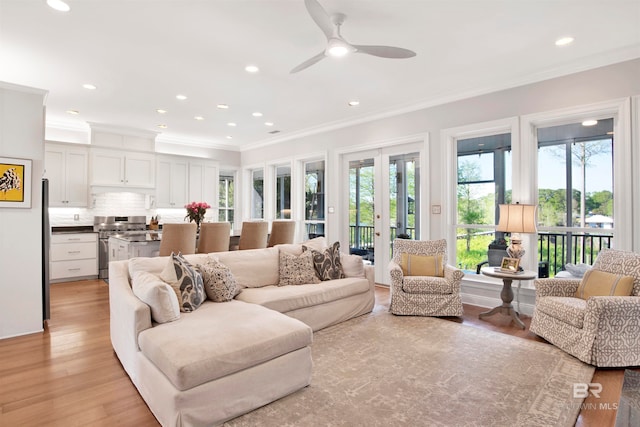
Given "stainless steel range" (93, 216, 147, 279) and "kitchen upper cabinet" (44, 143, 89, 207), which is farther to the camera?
"stainless steel range" (93, 216, 147, 279)

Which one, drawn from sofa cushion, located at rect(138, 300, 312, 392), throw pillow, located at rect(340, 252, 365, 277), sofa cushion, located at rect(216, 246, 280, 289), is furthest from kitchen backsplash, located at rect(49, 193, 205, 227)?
sofa cushion, located at rect(138, 300, 312, 392)

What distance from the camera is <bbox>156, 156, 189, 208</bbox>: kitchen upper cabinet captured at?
7090 millimetres

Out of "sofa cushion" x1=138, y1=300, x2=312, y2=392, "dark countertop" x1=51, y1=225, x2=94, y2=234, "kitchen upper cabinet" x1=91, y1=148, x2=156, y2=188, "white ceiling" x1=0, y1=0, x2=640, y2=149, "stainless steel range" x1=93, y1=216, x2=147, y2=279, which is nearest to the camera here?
"sofa cushion" x1=138, y1=300, x2=312, y2=392

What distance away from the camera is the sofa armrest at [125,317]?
2.29 metres

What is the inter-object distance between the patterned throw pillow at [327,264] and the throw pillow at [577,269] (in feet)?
8.15

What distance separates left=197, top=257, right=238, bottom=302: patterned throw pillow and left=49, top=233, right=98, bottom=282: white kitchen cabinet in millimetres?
4136

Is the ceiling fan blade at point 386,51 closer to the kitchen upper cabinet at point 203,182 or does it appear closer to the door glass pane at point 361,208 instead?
the door glass pane at point 361,208

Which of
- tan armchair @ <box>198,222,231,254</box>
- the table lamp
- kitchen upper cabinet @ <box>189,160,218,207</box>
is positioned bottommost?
tan armchair @ <box>198,222,231,254</box>

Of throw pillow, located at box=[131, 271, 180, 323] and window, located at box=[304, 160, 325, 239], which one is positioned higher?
window, located at box=[304, 160, 325, 239]

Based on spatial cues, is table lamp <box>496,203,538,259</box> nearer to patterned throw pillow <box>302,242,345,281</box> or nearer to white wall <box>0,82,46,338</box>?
patterned throw pillow <box>302,242,345,281</box>

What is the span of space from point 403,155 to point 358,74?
69.0 inches

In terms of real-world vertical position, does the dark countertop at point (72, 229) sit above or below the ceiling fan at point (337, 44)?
below

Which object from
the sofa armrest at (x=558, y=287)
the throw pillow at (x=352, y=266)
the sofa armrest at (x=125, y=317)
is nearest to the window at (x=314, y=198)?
the throw pillow at (x=352, y=266)

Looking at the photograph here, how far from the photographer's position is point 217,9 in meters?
2.71
